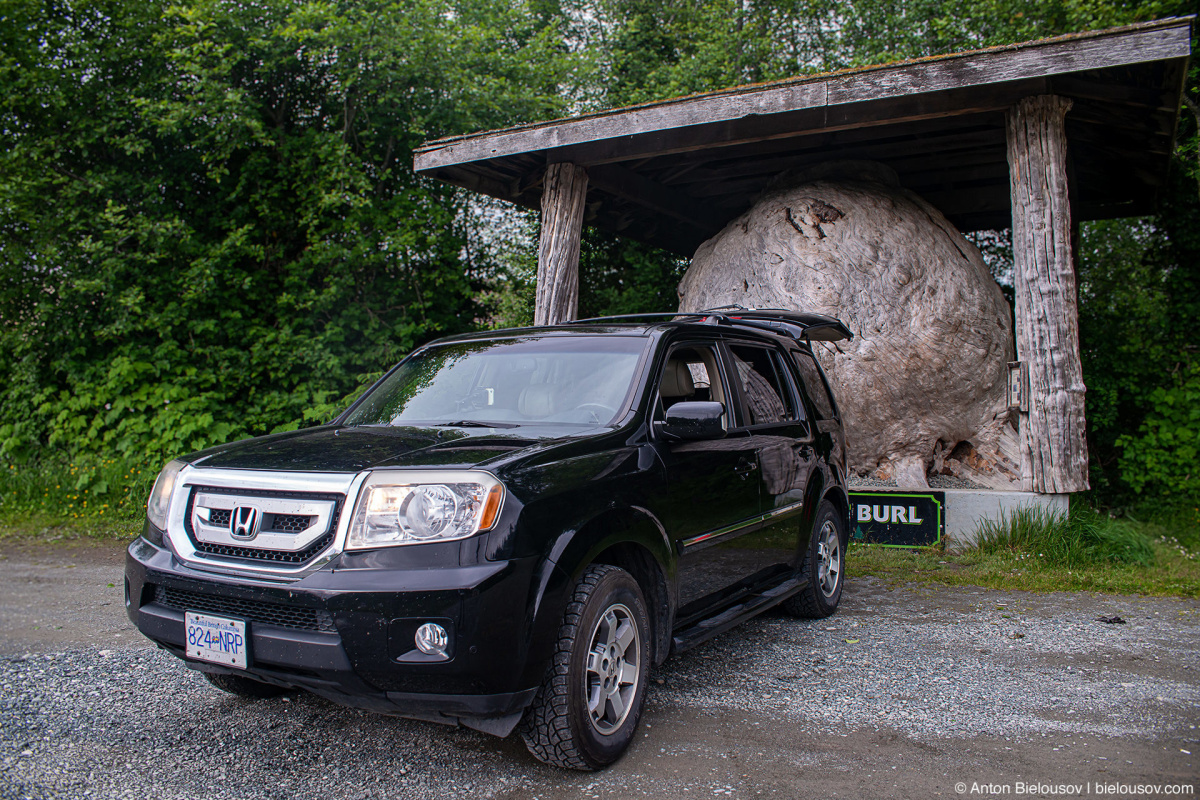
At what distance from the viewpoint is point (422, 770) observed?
323cm

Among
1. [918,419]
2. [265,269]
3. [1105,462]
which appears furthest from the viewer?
[265,269]

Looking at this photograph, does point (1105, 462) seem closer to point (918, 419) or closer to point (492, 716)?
point (918, 419)

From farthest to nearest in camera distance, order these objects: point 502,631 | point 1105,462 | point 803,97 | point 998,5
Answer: point 998,5 → point 1105,462 → point 803,97 → point 502,631

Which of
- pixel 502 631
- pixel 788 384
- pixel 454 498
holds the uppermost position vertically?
pixel 788 384

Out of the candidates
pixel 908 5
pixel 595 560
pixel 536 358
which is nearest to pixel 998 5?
pixel 908 5

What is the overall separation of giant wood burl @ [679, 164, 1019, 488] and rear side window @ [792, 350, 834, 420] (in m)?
2.52

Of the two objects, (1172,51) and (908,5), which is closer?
(1172,51)

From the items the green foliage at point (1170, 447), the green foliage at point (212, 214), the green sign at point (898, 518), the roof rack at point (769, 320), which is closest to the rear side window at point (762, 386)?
the roof rack at point (769, 320)

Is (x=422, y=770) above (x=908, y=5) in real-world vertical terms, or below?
below

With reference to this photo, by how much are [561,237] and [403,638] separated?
22.1 ft

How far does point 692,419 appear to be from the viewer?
369 centimetres

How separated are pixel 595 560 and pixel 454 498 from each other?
0.72 metres

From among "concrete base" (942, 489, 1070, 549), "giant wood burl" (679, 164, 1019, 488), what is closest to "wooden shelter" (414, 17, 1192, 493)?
"concrete base" (942, 489, 1070, 549)

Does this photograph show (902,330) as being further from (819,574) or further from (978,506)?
(819,574)
